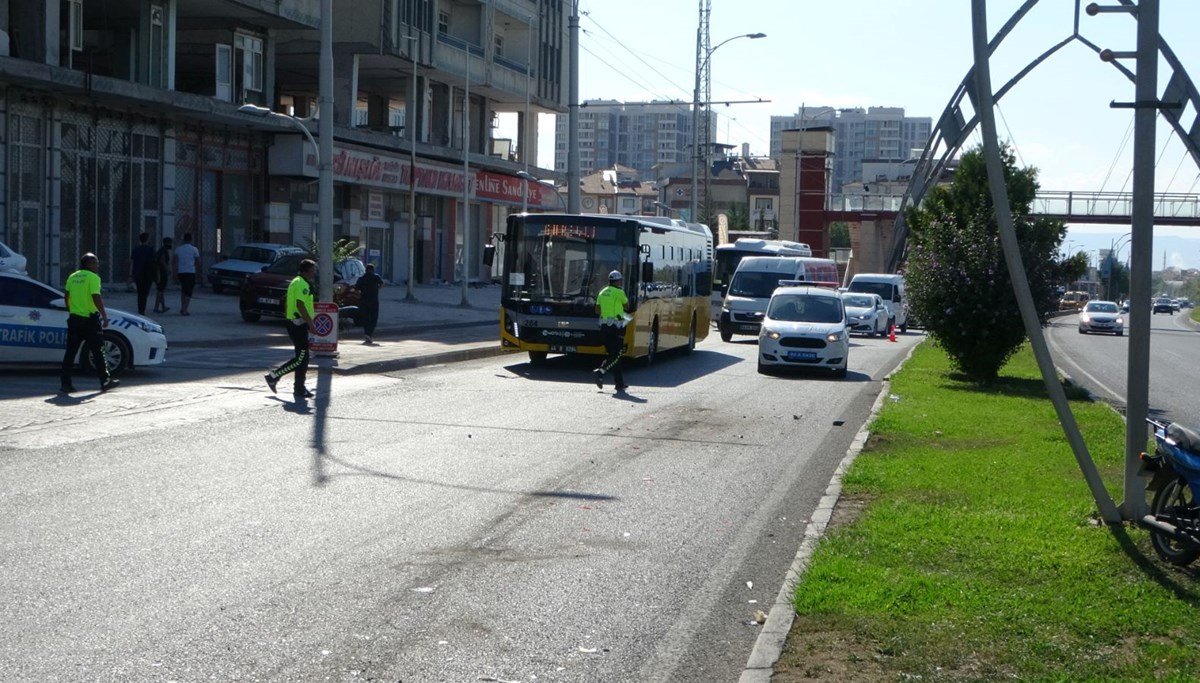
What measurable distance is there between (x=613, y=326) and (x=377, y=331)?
12840 mm

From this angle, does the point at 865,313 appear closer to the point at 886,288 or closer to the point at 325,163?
the point at 886,288

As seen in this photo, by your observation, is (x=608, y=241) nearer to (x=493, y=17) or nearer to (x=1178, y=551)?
(x=1178, y=551)

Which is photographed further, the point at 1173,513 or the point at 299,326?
the point at 299,326

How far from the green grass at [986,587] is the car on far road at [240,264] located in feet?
99.5

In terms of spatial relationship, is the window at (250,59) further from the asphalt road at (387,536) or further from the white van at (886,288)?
the asphalt road at (387,536)

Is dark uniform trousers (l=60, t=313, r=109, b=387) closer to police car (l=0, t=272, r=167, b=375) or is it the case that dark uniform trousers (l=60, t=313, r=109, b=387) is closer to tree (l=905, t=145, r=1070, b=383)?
police car (l=0, t=272, r=167, b=375)

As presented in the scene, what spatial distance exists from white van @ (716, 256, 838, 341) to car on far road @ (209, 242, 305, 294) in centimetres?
1299

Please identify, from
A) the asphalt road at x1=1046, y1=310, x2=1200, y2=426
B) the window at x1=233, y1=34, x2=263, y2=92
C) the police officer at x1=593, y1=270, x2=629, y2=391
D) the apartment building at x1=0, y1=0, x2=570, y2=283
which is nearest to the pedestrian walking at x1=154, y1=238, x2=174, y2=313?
the apartment building at x1=0, y1=0, x2=570, y2=283

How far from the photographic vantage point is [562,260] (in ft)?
82.8

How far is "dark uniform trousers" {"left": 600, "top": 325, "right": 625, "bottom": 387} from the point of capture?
834 inches

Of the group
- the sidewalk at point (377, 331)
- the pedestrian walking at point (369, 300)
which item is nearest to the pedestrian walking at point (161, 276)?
the sidewalk at point (377, 331)

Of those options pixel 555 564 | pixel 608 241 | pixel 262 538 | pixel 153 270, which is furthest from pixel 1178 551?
pixel 153 270

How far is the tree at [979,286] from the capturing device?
2369cm

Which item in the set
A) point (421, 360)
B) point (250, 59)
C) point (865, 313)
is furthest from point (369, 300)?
point (865, 313)
